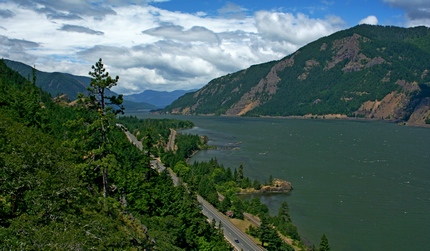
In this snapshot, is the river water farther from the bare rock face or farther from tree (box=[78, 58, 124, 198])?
tree (box=[78, 58, 124, 198])

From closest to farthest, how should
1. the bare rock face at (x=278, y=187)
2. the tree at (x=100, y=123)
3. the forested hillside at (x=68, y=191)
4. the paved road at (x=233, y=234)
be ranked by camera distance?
the forested hillside at (x=68, y=191), the tree at (x=100, y=123), the paved road at (x=233, y=234), the bare rock face at (x=278, y=187)

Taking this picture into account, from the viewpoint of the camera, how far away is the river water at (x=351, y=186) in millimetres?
53031

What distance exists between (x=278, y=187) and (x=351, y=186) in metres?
15.6

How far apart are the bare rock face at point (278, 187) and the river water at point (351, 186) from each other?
6.29ft

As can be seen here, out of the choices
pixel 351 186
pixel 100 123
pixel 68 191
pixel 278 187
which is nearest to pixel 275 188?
pixel 278 187

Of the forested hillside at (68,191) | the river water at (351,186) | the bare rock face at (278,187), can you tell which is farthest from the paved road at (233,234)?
the bare rock face at (278,187)

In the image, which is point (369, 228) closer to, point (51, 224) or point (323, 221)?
point (323, 221)

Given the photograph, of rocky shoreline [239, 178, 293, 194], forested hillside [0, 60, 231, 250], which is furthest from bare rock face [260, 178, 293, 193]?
forested hillside [0, 60, 231, 250]

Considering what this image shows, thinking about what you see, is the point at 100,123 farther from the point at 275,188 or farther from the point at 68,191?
the point at 275,188

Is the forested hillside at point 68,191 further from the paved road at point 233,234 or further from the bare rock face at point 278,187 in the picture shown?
the bare rock face at point 278,187

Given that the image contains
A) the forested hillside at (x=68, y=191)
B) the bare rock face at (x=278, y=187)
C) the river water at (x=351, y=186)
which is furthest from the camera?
the bare rock face at (x=278, y=187)

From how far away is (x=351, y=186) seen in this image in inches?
3059

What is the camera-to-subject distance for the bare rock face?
7594 cm

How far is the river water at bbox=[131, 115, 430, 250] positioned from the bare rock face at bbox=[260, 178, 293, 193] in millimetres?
1918
